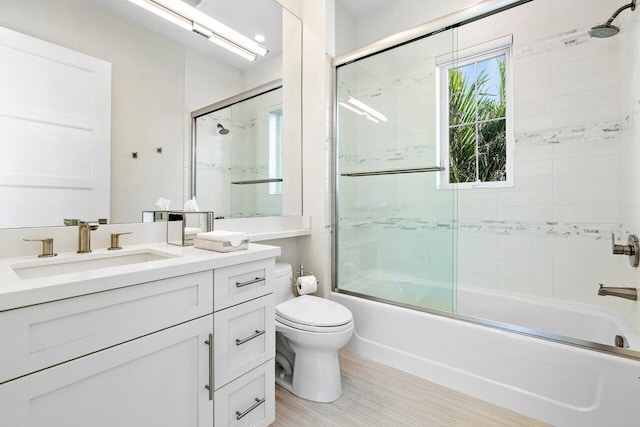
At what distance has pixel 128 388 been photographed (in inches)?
35.4

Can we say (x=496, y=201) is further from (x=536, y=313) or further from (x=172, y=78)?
(x=172, y=78)

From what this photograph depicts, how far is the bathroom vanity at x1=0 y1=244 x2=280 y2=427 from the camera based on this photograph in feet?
2.40

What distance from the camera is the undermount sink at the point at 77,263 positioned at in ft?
3.44

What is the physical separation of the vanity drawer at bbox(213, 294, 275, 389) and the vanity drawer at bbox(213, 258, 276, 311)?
30mm

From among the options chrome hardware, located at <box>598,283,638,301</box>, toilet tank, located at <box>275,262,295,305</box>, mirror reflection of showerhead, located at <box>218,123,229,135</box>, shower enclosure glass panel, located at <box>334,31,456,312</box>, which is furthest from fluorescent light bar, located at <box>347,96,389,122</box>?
chrome hardware, located at <box>598,283,638,301</box>

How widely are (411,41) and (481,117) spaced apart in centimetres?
94

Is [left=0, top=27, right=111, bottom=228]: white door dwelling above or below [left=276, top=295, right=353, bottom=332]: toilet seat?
above

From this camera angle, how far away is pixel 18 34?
112 centimetres

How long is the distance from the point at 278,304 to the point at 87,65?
150 centimetres

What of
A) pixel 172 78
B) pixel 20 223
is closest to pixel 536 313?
pixel 172 78

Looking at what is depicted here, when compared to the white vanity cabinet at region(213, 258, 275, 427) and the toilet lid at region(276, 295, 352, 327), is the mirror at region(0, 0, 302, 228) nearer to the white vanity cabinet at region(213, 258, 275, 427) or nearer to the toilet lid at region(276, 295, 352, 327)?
the white vanity cabinet at region(213, 258, 275, 427)

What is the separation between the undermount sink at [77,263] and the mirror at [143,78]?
19 centimetres

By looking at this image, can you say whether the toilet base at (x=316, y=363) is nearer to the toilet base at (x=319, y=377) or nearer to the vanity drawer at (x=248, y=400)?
the toilet base at (x=319, y=377)

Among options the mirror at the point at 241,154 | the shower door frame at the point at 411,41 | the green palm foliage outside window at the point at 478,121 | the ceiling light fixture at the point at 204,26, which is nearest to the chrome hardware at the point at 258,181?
the mirror at the point at 241,154
